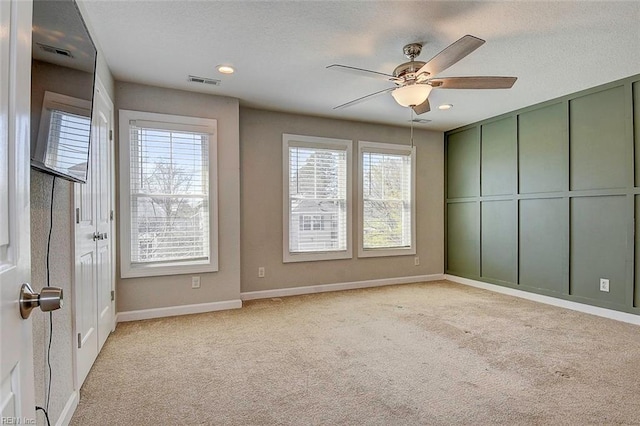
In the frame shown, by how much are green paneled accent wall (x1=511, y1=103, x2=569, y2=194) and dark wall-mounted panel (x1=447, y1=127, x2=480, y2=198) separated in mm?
710

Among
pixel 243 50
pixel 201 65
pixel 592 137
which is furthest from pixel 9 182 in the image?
pixel 592 137

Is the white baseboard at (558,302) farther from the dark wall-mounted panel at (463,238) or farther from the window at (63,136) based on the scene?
the window at (63,136)

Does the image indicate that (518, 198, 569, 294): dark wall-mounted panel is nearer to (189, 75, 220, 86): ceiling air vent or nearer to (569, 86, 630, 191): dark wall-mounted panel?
(569, 86, 630, 191): dark wall-mounted panel

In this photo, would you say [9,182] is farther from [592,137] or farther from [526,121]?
[526,121]

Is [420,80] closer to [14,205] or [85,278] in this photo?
[14,205]

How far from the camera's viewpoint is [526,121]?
181 inches

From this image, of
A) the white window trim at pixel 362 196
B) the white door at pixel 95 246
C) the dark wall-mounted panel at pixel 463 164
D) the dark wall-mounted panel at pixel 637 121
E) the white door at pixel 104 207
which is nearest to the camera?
the white door at pixel 95 246

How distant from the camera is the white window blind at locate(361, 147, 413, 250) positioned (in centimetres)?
529

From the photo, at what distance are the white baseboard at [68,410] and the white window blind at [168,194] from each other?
5.99 ft

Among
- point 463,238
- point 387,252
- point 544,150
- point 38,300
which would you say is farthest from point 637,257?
point 38,300

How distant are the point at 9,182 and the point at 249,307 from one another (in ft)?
12.0

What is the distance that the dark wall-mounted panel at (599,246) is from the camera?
11.9ft

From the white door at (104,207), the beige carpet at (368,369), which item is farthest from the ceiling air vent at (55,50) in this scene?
the beige carpet at (368,369)

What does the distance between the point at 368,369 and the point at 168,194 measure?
2.70 m
